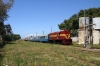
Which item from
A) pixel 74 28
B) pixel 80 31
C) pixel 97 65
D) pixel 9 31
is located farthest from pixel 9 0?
pixel 74 28

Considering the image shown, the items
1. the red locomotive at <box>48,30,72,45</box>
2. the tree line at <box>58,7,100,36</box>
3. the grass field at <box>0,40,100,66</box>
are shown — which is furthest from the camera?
the tree line at <box>58,7,100,36</box>

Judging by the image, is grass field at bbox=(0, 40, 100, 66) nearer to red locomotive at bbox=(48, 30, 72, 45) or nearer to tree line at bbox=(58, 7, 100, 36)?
red locomotive at bbox=(48, 30, 72, 45)

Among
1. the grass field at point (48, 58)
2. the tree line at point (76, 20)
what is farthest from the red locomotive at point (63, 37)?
the tree line at point (76, 20)

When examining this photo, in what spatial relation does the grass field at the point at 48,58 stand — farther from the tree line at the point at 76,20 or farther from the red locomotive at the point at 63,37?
the tree line at the point at 76,20

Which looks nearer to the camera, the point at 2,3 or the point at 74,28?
the point at 2,3

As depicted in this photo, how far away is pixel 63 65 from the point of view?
11.5m

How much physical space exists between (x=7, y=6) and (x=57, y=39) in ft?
61.1

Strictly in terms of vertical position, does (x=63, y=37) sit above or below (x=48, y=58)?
above

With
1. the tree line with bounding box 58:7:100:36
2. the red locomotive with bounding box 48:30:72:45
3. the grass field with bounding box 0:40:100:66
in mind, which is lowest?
the grass field with bounding box 0:40:100:66

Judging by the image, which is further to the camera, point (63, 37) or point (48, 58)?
point (63, 37)

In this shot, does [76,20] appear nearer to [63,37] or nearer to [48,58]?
[63,37]

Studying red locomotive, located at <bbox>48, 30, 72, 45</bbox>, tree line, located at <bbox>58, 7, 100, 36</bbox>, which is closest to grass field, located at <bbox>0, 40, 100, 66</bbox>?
red locomotive, located at <bbox>48, 30, 72, 45</bbox>

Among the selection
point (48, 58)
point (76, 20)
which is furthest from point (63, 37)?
point (76, 20)

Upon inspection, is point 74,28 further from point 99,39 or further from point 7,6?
point 7,6
